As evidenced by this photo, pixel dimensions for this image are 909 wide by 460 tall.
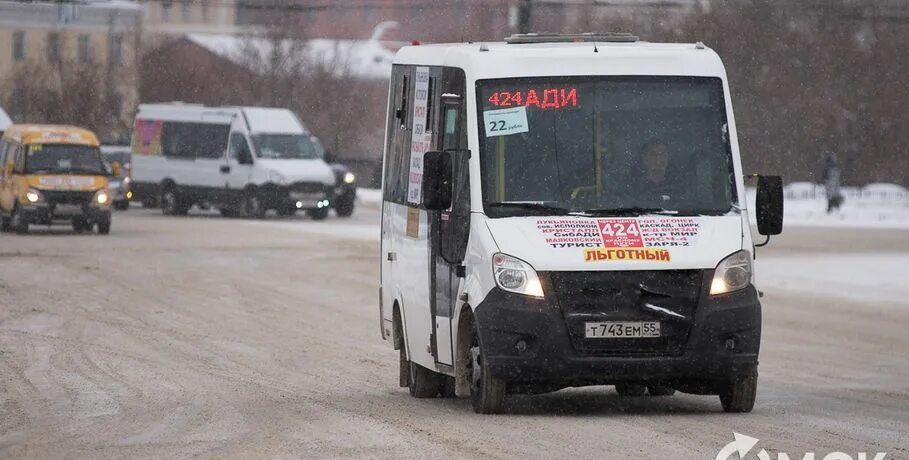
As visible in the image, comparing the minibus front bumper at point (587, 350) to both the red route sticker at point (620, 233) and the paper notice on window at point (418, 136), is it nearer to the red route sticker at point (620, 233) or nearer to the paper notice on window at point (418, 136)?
the red route sticker at point (620, 233)

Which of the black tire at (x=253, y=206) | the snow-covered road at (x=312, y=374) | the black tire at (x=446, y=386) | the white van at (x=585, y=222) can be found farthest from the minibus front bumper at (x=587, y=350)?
the black tire at (x=253, y=206)

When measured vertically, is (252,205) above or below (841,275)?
below

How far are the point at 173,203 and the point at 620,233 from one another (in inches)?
1443

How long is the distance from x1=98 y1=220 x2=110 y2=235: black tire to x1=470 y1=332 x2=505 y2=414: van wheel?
86.7ft

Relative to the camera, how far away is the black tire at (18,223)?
3659 centimetres

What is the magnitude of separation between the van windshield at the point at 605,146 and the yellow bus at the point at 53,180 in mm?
26131

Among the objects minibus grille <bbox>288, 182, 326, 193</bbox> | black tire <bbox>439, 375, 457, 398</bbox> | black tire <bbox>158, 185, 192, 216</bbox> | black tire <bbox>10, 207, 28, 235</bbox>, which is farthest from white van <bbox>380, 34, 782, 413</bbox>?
black tire <bbox>158, 185, 192, 216</bbox>

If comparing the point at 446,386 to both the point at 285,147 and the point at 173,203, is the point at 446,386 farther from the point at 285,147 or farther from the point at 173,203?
the point at 173,203

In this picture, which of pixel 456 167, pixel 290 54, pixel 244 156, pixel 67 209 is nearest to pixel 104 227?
pixel 67 209

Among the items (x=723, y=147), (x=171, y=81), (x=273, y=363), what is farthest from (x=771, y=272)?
(x=171, y=81)

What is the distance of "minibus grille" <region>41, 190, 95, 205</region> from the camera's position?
1433 inches

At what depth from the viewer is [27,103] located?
70.2 m

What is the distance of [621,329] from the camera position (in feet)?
35.6

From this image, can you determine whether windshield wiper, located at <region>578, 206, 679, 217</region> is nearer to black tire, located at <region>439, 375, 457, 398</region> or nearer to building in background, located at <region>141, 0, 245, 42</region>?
black tire, located at <region>439, 375, 457, 398</region>
